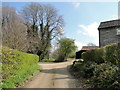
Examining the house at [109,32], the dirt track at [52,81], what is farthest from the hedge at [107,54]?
the house at [109,32]

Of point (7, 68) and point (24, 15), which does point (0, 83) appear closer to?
point (7, 68)

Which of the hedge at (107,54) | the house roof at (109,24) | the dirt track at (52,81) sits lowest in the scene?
the dirt track at (52,81)

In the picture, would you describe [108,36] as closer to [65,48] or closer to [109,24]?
[109,24]

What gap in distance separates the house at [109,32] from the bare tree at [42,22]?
19.4 m

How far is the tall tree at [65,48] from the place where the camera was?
114 ft

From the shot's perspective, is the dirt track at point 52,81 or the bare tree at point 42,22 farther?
the bare tree at point 42,22

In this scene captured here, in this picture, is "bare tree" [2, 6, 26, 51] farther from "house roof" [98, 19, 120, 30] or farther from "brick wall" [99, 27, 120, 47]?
"house roof" [98, 19, 120, 30]

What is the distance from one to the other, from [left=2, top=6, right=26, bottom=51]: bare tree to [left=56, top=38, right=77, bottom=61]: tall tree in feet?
43.9

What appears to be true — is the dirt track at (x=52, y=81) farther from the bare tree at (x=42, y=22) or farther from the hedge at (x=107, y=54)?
the bare tree at (x=42, y=22)

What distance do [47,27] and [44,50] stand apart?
683 cm

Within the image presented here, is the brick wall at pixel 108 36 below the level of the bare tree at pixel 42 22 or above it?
Result: below

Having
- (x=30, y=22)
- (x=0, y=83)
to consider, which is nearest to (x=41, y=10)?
(x=30, y=22)

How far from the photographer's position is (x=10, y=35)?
20.9 m

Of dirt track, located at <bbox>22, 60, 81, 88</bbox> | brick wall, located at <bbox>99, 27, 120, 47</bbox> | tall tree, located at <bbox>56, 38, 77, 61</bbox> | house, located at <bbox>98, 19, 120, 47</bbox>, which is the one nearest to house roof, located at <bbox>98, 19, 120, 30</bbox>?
house, located at <bbox>98, 19, 120, 47</bbox>
